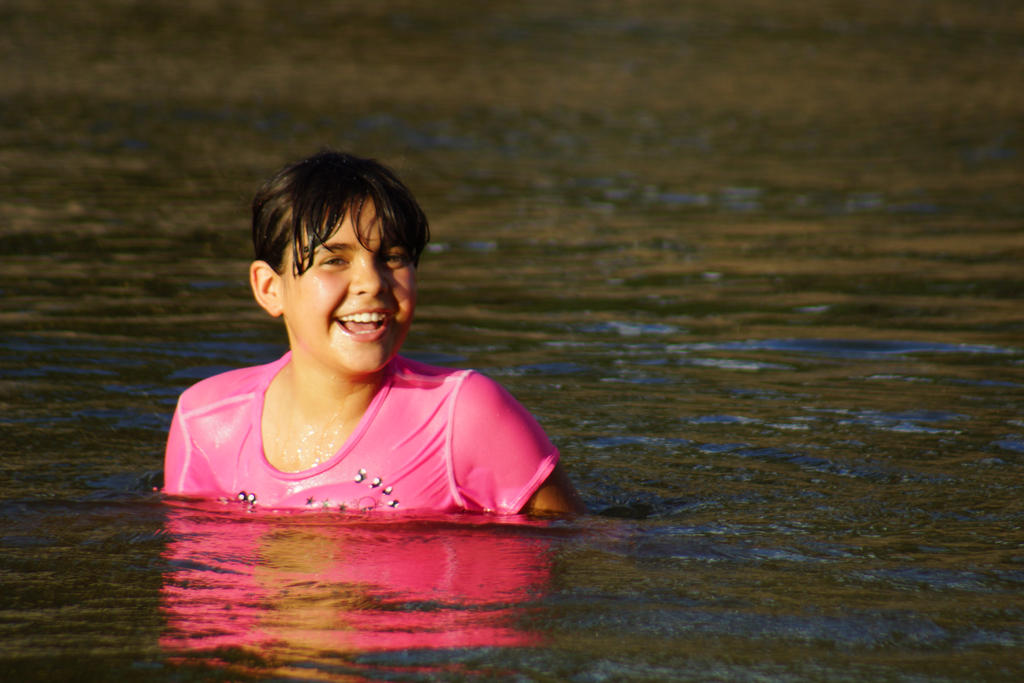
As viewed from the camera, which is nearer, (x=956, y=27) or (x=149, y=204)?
(x=149, y=204)

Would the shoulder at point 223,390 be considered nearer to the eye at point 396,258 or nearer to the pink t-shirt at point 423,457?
the pink t-shirt at point 423,457

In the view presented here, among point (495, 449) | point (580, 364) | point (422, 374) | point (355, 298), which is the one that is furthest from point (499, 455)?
point (580, 364)

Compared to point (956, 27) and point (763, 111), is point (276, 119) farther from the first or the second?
point (956, 27)

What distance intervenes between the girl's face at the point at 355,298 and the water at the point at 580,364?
0.56 metres

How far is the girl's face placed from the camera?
163 inches

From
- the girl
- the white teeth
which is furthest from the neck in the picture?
the white teeth

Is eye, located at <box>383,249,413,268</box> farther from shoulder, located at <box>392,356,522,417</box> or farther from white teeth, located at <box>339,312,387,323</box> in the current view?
shoulder, located at <box>392,356,522,417</box>

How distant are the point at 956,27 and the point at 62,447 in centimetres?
2030

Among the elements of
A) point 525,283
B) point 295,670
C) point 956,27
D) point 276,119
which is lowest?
point 295,670

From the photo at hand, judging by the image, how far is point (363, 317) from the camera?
4180mm

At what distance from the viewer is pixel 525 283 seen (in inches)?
340

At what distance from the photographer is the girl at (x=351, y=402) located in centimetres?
416

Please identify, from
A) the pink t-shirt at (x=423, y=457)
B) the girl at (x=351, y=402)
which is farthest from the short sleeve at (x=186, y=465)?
the pink t-shirt at (x=423, y=457)

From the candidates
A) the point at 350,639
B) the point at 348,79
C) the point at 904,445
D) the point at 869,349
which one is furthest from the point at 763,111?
the point at 350,639
